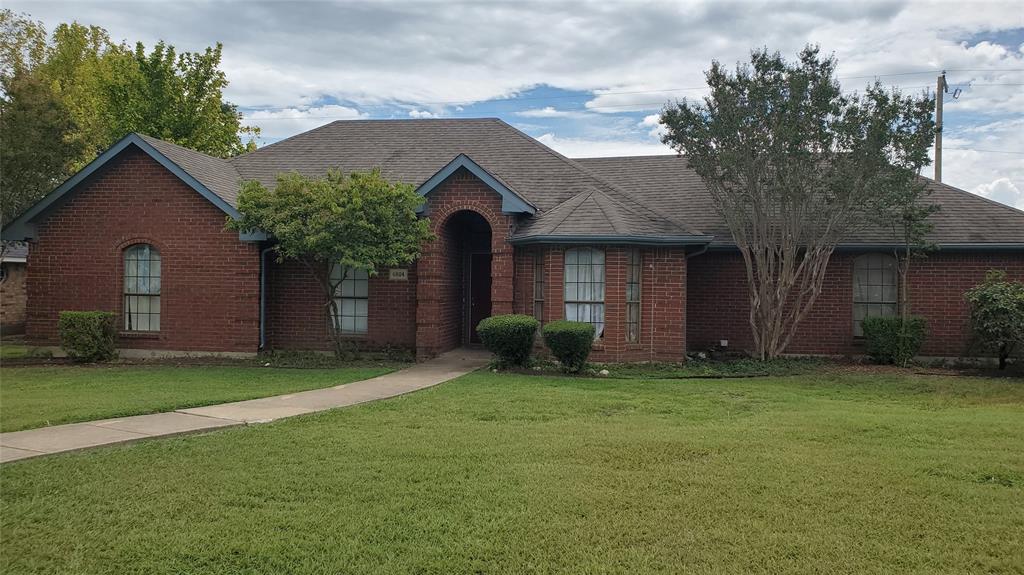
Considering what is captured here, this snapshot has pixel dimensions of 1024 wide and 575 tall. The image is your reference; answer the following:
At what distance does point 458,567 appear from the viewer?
460 centimetres

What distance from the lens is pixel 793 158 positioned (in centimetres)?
1459

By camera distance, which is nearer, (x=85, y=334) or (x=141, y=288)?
(x=85, y=334)

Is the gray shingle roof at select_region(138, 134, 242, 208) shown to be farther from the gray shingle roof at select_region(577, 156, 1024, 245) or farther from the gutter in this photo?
the gutter

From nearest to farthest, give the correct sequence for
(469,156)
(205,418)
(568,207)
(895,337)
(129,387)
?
(205,418) < (129,387) < (895,337) < (568,207) < (469,156)

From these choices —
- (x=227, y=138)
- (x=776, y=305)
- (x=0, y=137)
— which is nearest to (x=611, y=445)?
(x=776, y=305)

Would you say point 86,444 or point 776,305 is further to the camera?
point 776,305

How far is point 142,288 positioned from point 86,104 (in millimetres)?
21329

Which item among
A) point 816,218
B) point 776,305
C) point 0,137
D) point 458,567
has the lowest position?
point 458,567

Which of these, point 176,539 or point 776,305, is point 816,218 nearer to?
point 776,305

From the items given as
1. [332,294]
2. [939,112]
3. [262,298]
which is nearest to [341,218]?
[332,294]

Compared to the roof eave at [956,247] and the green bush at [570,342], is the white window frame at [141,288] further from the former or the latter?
the roof eave at [956,247]

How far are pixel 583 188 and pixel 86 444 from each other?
481 inches

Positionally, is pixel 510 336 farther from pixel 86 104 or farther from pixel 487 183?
pixel 86 104

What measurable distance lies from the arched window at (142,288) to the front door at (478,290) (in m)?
7.40
